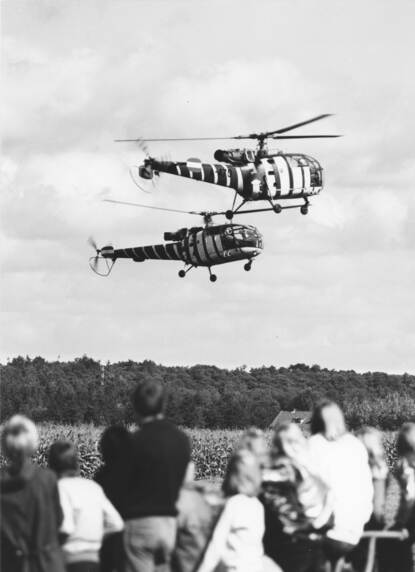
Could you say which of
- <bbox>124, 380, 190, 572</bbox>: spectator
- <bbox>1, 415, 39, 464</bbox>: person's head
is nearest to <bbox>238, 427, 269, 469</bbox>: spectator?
<bbox>124, 380, 190, 572</bbox>: spectator

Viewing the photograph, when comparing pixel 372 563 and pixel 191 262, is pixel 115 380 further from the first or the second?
pixel 372 563

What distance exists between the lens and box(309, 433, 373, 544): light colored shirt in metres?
10.8

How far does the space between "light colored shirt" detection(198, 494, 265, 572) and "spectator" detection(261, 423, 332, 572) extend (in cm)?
64

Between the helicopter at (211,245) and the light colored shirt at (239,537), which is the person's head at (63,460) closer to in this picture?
the light colored shirt at (239,537)

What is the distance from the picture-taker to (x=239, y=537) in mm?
9648

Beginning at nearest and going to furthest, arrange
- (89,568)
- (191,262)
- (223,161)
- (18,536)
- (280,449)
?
1. (18,536)
2. (89,568)
3. (280,449)
4. (223,161)
5. (191,262)

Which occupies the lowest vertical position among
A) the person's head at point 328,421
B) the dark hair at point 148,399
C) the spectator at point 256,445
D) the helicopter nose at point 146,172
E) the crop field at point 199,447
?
the spectator at point 256,445

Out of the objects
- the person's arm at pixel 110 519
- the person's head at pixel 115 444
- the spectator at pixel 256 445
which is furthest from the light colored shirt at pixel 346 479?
the person's arm at pixel 110 519

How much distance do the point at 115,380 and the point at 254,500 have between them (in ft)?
363

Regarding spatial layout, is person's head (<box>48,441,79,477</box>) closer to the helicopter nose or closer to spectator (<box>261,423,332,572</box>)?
spectator (<box>261,423,332,572</box>)

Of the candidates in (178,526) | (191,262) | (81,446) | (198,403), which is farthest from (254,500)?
(198,403)

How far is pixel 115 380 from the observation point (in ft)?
393

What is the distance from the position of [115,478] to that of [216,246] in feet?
132

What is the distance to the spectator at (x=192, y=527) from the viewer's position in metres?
9.66
